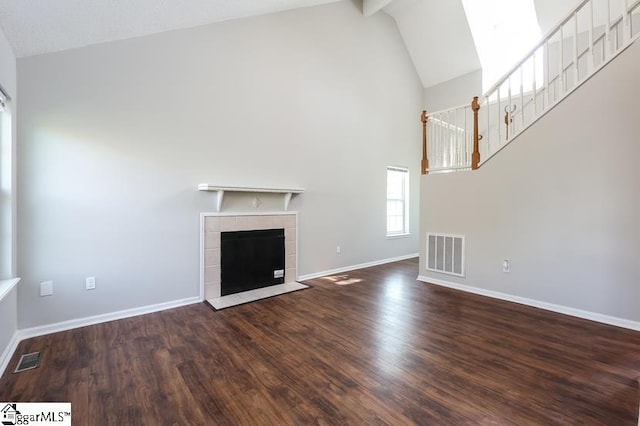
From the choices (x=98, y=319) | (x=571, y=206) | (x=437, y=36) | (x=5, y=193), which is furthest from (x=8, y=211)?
(x=437, y=36)

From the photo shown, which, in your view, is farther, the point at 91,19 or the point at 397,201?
the point at 397,201

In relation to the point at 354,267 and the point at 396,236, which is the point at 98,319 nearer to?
the point at 354,267

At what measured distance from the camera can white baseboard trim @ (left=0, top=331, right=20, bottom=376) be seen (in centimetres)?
202

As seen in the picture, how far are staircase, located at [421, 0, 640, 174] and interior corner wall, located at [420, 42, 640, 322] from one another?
0.14 metres

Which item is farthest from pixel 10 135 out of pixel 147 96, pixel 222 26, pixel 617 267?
pixel 617 267

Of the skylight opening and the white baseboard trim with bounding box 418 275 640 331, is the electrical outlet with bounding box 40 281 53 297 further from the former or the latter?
the skylight opening

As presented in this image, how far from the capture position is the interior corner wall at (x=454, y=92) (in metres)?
6.03

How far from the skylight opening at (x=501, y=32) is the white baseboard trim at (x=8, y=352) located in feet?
24.9

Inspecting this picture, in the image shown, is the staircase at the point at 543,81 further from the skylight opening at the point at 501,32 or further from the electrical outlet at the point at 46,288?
the electrical outlet at the point at 46,288

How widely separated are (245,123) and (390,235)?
3.61 metres

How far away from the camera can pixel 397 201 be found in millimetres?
6191

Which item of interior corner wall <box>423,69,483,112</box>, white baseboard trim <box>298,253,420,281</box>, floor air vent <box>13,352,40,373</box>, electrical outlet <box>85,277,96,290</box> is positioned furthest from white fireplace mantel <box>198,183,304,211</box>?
interior corner wall <box>423,69,483,112</box>

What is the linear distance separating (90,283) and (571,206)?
16.0 ft

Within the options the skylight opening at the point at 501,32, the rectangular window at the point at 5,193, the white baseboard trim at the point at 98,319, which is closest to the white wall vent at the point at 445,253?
the white baseboard trim at the point at 98,319
